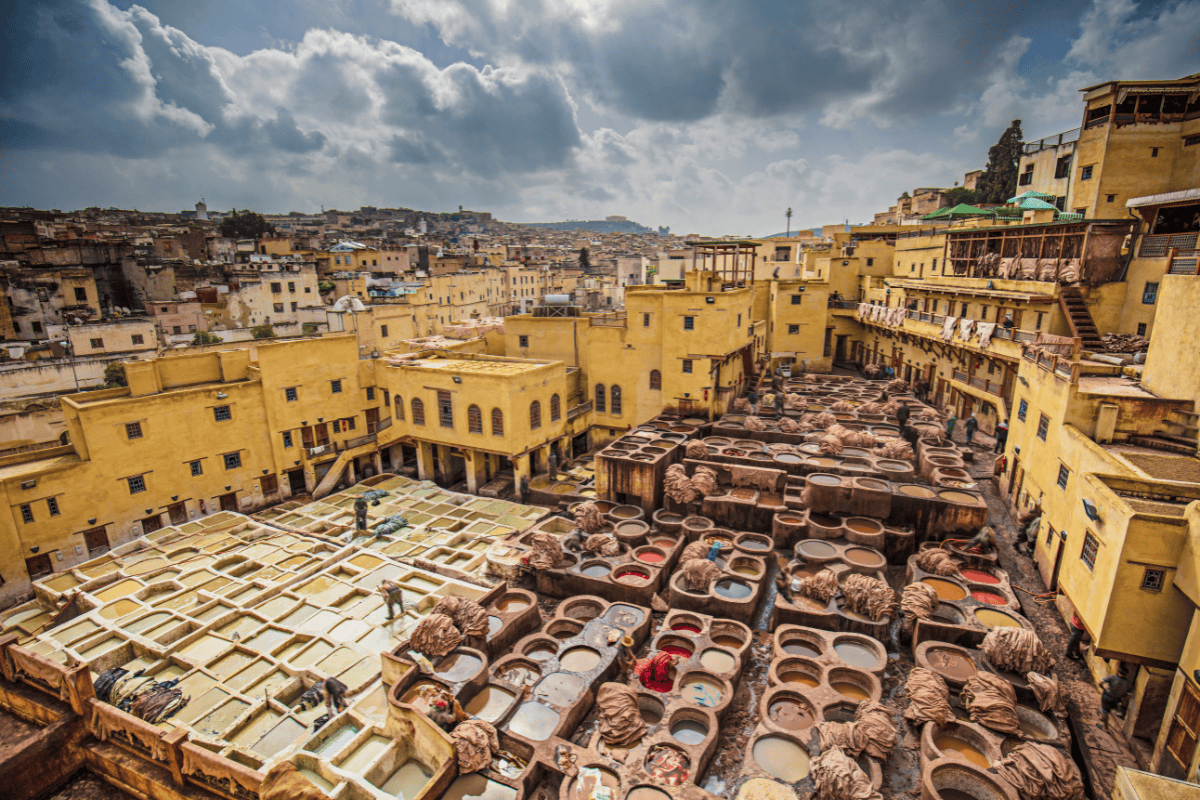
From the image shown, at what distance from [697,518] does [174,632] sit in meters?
18.8

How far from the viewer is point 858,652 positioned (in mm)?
15195

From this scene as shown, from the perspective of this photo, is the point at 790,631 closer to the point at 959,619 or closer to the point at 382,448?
the point at 959,619

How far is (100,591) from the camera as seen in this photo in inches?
834

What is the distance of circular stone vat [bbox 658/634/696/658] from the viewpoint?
52.5ft

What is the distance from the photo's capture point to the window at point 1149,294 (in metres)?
22.7

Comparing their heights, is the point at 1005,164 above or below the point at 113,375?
above

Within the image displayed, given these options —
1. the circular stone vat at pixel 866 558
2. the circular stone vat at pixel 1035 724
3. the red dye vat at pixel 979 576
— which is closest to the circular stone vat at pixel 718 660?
the circular stone vat at pixel 866 558

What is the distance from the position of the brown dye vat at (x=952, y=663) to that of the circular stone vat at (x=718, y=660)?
492 cm

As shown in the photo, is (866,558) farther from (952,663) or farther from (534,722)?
(534,722)

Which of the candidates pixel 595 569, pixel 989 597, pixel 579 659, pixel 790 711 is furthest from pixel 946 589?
pixel 579 659

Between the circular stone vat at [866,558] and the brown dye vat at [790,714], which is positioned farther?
the circular stone vat at [866,558]

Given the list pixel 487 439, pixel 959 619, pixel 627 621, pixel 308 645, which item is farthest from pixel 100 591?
pixel 959 619

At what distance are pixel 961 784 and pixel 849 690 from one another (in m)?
3.08

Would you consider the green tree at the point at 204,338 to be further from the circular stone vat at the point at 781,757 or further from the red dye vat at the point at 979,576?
the red dye vat at the point at 979,576
